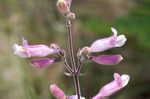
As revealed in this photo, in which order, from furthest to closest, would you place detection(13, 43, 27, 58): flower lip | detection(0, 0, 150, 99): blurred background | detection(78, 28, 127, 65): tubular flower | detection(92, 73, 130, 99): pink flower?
detection(0, 0, 150, 99): blurred background, detection(92, 73, 130, 99): pink flower, detection(78, 28, 127, 65): tubular flower, detection(13, 43, 27, 58): flower lip

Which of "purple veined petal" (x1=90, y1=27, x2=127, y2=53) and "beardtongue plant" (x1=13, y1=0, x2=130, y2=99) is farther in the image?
"purple veined petal" (x1=90, y1=27, x2=127, y2=53)

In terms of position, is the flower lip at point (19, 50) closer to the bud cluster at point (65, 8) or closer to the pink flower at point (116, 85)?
the bud cluster at point (65, 8)

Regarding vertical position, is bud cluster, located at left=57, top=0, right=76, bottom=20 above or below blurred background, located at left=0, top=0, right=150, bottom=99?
above

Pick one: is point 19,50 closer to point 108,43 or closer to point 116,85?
point 108,43

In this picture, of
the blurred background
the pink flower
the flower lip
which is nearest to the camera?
the flower lip

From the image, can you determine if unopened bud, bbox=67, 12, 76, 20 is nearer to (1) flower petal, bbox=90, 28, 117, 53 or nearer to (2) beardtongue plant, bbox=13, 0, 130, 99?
(2) beardtongue plant, bbox=13, 0, 130, 99

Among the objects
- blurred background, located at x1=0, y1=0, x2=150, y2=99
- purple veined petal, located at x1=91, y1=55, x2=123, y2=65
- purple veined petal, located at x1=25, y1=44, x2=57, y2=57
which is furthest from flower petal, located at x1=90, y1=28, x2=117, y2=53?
blurred background, located at x1=0, y1=0, x2=150, y2=99

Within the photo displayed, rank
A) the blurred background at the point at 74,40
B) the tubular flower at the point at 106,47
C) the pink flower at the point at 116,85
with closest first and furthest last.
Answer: the tubular flower at the point at 106,47 → the pink flower at the point at 116,85 → the blurred background at the point at 74,40

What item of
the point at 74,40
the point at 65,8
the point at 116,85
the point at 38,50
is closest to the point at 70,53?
the point at 38,50

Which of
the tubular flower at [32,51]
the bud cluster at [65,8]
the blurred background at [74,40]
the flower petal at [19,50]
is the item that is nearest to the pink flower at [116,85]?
the tubular flower at [32,51]
